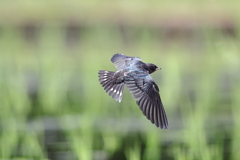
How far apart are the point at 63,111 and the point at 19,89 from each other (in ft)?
1.80

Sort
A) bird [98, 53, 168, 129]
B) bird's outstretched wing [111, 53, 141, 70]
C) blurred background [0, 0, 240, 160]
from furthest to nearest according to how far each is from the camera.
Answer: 1. blurred background [0, 0, 240, 160]
2. bird's outstretched wing [111, 53, 141, 70]
3. bird [98, 53, 168, 129]

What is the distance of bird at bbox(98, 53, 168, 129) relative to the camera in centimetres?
306

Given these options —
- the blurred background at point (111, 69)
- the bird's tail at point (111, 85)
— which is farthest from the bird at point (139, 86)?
the blurred background at point (111, 69)

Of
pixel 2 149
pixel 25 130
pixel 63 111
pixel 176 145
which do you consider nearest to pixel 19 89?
pixel 63 111

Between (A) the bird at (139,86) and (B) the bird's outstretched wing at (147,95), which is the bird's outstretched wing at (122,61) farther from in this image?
(B) the bird's outstretched wing at (147,95)

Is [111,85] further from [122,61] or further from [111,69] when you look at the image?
[111,69]

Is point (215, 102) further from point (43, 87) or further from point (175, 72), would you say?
point (43, 87)

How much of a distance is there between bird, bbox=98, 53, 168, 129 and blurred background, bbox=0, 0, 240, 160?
1.65 feet

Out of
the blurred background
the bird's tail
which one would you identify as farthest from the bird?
the blurred background

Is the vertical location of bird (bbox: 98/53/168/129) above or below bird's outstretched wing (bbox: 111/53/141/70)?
below

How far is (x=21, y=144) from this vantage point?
430cm

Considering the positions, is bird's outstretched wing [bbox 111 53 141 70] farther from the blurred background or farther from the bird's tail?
the blurred background

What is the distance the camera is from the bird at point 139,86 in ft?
10.0

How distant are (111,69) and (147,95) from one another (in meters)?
3.18
